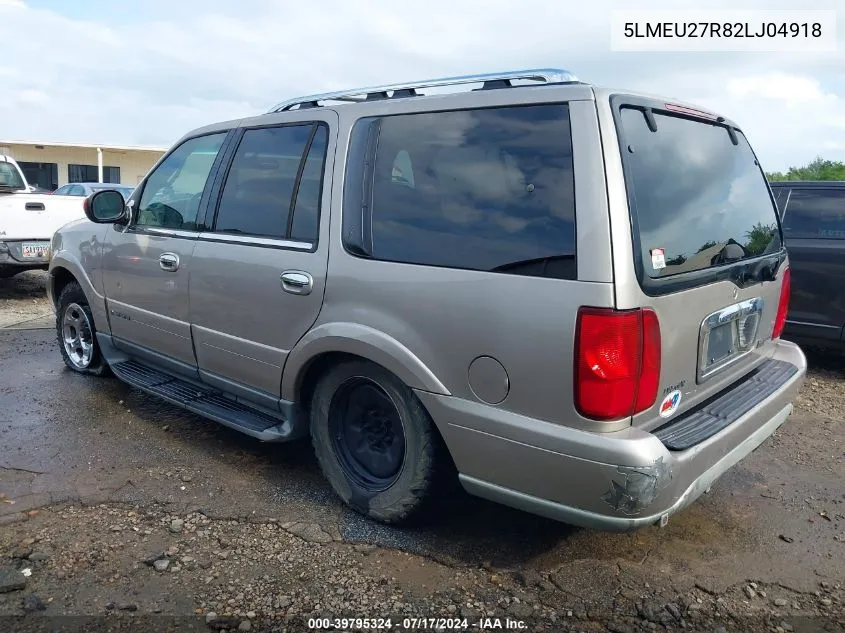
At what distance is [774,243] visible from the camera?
3527 mm

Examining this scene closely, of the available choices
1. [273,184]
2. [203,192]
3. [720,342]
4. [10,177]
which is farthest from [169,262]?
[10,177]

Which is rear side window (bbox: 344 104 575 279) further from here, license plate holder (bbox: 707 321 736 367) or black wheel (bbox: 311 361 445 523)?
license plate holder (bbox: 707 321 736 367)

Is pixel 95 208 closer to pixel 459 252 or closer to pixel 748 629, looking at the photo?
pixel 459 252

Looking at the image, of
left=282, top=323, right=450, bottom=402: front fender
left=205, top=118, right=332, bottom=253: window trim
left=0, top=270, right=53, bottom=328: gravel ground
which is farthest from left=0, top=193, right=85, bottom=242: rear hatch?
left=282, top=323, right=450, bottom=402: front fender

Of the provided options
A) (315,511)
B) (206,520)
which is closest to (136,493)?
(206,520)

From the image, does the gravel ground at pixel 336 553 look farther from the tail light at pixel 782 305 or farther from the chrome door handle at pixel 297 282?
the chrome door handle at pixel 297 282

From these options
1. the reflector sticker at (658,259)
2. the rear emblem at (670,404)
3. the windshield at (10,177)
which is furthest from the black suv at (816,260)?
the windshield at (10,177)

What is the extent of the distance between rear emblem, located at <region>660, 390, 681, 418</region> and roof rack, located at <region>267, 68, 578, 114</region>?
50.1 inches

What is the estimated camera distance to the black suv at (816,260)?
577 cm

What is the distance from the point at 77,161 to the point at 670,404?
111ft

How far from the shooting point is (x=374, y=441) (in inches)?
130

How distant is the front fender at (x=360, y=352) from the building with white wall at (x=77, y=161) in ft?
94.4

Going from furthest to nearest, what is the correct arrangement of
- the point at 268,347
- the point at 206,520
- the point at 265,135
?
1. the point at 265,135
2. the point at 268,347
3. the point at 206,520

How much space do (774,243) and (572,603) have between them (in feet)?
6.78
